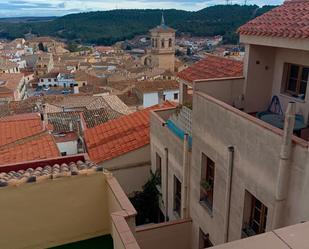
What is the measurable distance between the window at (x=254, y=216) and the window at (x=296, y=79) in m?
3.19

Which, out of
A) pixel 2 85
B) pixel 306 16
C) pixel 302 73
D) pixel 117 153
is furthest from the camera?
pixel 2 85

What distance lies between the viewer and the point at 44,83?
252 feet

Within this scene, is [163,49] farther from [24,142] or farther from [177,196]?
[177,196]

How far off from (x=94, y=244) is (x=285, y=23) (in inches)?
262

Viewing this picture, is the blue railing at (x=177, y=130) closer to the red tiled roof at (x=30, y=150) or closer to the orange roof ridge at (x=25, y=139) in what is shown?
the red tiled roof at (x=30, y=150)

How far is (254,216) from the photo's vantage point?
776 centimetres

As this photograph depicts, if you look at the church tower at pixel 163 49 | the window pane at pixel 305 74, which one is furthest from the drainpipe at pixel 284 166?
the church tower at pixel 163 49

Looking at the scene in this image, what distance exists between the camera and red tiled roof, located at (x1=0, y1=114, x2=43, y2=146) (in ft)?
51.5

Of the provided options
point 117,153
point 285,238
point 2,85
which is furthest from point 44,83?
point 285,238

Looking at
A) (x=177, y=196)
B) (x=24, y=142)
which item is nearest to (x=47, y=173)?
(x=177, y=196)

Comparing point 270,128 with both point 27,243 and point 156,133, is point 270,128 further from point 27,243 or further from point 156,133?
point 156,133

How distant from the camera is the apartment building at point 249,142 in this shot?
6.25 metres

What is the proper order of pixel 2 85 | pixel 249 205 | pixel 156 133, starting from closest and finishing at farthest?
pixel 249 205 < pixel 156 133 < pixel 2 85

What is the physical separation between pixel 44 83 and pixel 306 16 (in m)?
74.1
